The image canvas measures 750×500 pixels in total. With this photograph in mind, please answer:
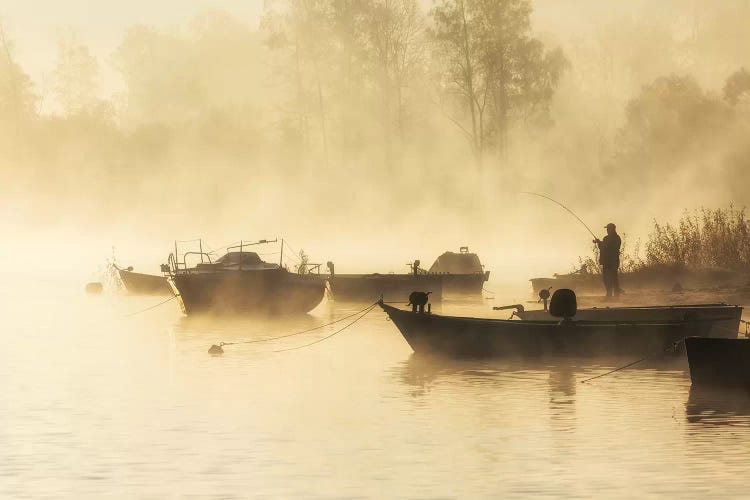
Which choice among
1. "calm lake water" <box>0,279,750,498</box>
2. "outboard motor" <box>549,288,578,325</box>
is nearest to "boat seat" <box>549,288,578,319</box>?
"outboard motor" <box>549,288,578,325</box>

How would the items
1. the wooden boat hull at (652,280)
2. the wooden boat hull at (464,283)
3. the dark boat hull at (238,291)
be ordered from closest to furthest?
the wooden boat hull at (652,280)
the dark boat hull at (238,291)
the wooden boat hull at (464,283)

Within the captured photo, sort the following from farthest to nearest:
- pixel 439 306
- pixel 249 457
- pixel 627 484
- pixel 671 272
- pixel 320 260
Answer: pixel 320 260 < pixel 439 306 < pixel 671 272 < pixel 249 457 < pixel 627 484

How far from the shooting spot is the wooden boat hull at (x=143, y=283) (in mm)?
65812

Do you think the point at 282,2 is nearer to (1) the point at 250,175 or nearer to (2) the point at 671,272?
(1) the point at 250,175

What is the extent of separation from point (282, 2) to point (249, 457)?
256 ft

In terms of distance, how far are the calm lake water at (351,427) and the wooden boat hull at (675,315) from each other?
125 centimetres

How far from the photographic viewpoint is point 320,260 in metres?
86.1

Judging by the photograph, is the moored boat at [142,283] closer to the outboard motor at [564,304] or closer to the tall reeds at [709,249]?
the tall reeds at [709,249]

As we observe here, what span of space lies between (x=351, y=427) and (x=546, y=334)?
892 centimetres

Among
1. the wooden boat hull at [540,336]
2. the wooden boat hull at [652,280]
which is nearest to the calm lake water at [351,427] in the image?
A: the wooden boat hull at [540,336]

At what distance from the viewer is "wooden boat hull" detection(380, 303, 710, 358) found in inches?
1336

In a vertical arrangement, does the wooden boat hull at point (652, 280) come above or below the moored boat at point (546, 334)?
above

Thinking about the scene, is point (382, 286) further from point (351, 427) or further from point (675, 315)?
point (351, 427)

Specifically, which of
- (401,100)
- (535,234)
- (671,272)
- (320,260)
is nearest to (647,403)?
(671,272)
